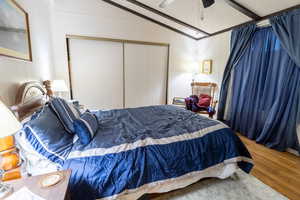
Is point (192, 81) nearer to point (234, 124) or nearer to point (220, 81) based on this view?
point (220, 81)

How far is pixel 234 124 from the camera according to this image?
330cm

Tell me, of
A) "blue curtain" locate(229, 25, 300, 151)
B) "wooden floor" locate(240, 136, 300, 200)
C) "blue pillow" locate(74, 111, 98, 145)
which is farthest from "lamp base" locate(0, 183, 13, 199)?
"blue curtain" locate(229, 25, 300, 151)

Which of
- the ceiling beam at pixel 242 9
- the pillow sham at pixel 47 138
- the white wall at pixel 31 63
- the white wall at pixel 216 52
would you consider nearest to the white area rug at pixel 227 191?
the pillow sham at pixel 47 138

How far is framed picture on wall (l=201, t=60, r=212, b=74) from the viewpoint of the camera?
3.94 meters

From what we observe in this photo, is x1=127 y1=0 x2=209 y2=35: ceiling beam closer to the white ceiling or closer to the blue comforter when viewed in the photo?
the white ceiling

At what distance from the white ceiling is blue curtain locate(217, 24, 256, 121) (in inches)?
7.5

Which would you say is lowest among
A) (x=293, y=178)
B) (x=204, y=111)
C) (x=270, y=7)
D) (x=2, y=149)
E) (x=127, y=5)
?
(x=293, y=178)

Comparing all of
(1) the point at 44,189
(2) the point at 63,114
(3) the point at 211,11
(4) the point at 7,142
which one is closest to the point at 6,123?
(4) the point at 7,142

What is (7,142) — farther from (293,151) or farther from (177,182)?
(293,151)

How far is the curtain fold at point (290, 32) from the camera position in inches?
86.7

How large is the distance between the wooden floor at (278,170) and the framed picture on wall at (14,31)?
120 inches

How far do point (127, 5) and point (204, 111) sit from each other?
9.84 feet

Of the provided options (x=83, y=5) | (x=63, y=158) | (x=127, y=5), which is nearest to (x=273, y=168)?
(x=63, y=158)

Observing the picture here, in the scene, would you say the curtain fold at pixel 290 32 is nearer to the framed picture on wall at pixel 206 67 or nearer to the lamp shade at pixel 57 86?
the framed picture on wall at pixel 206 67
